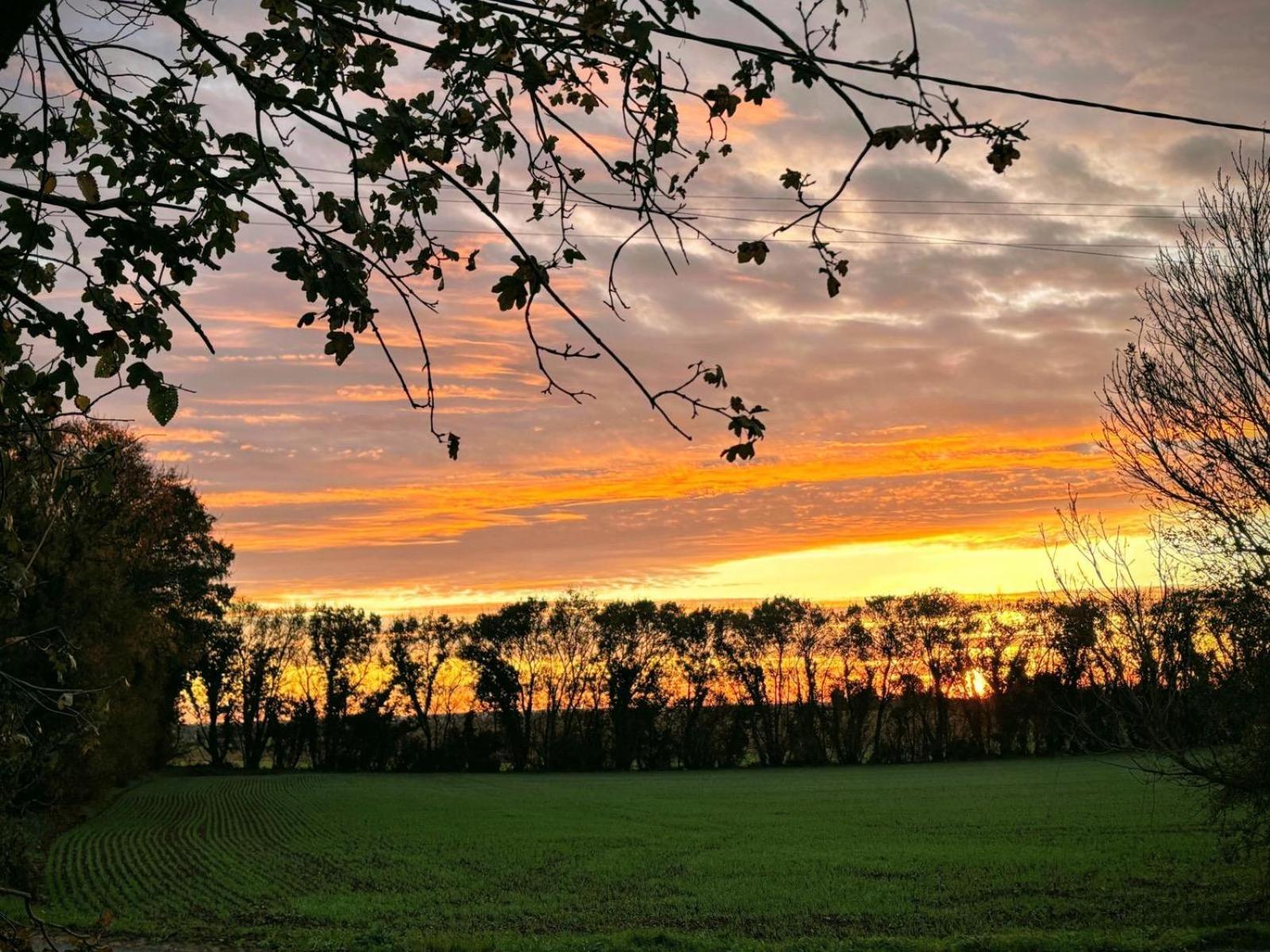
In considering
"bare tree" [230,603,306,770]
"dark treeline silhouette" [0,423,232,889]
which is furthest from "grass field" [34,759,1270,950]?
"bare tree" [230,603,306,770]

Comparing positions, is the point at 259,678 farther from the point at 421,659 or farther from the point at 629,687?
the point at 629,687

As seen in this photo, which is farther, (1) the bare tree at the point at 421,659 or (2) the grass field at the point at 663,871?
(1) the bare tree at the point at 421,659

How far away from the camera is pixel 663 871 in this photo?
2666 centimetres

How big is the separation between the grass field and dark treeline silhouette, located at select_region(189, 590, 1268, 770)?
74.5ft

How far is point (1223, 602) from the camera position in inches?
647

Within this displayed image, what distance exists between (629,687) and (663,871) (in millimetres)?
49070

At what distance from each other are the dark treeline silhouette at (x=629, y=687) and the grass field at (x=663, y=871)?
2270 cm

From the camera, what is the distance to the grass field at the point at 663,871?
59.2 ft

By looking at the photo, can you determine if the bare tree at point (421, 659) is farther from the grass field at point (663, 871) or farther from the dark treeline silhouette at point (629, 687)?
the grass field at point (663, 871)

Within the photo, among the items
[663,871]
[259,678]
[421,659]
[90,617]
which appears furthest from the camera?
[421,659]

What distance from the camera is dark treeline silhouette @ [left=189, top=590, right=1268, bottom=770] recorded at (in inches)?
2827

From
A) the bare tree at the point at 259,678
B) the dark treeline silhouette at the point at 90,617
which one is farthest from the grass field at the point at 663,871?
the bare tree at the point at 259,678

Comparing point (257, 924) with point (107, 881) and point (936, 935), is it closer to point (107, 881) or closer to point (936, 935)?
point (107, 881)

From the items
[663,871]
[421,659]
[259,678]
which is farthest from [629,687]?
[663,871]
